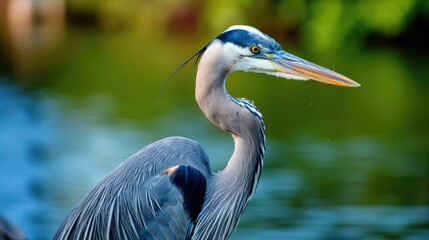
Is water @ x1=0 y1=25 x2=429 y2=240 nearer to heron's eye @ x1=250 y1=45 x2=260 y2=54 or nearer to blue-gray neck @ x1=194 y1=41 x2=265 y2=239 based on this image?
blue-gray neck @ x1=194 y1=41 x2=265 y2=239

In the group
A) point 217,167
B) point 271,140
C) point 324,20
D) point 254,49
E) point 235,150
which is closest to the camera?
point 254,49

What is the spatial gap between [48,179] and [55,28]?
23932mm

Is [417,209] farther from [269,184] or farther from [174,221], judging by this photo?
[174,221]

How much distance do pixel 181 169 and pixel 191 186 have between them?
0.32 ft

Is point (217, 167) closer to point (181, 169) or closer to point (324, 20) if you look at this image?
point (181, 169)

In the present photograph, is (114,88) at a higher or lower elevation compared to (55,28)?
higher

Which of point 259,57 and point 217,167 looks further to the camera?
point 217,167

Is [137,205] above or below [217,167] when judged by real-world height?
above

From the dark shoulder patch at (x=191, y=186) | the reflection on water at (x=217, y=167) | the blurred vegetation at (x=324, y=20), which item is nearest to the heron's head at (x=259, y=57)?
the dark shoulder patch at (x=191, y=186)

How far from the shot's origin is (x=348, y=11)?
29.0 metres

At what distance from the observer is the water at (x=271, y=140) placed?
11062 millimetres

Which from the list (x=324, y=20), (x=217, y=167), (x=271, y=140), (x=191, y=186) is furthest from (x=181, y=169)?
(x=324, y=20)

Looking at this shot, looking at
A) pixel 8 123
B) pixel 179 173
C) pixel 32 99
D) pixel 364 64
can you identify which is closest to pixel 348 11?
pixel 364 64

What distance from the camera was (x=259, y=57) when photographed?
5.06 metres
